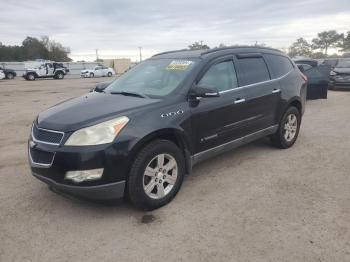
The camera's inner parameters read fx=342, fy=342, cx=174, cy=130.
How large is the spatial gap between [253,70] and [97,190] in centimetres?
301

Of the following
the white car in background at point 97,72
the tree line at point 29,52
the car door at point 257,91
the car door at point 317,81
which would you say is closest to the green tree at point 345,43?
the white car in background at point 97,72

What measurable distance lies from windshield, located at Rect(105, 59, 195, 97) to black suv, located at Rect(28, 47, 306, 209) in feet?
0.06

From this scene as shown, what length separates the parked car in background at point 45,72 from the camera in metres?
34.8

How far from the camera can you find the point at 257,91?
5.03 m

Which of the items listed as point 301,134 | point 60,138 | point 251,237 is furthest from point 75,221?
point 301,134

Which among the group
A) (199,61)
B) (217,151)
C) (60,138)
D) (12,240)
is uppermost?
(199,61)

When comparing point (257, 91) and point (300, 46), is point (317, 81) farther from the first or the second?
point (300, 46)

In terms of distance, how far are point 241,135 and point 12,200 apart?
122 inches

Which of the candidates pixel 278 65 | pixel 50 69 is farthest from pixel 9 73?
pixel 278 65

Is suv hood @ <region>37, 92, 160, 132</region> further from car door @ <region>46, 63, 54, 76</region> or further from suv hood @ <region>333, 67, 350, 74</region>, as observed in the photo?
car door @ <region>46, 63, 54, 76</region>

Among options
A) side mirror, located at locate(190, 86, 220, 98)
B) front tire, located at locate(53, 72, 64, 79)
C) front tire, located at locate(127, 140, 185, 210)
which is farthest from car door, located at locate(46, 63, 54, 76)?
front tire, located at locate(127, 140, 185, 210)

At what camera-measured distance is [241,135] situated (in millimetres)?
4883

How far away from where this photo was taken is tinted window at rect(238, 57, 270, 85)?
4929 mm

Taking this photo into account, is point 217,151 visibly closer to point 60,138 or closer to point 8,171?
point 60,138
